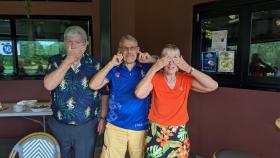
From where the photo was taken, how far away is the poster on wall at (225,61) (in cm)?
263

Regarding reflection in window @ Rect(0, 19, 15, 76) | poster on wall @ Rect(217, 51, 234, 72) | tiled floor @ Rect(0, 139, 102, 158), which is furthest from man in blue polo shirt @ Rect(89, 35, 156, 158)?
reflection in window @ Rect(0, 19, 15, 76)

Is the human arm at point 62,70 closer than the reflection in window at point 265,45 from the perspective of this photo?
Yes

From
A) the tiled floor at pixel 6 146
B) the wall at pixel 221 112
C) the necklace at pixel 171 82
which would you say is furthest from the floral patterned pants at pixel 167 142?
the tiled floor at pixel 6 146

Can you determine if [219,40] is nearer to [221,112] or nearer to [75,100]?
[221,112]

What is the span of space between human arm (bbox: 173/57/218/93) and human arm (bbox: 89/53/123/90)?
373 mm

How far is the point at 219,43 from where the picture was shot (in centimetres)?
274

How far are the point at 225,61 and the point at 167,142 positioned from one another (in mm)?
1394

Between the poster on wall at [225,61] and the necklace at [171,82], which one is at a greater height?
the poster on wall at [225,61]

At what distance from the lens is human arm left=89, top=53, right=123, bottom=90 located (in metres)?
1.71

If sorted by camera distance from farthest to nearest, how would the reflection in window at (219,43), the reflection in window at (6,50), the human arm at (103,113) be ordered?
the reflection in window at (6,50) < the reflection in window at (219,43) < the human arm at (103,113)

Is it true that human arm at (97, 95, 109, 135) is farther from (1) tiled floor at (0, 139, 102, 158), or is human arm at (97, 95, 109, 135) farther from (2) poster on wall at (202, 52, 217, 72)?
(2) poster on wall at (202, 52, 217, 72)

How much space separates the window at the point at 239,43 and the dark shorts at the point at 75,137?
152cm

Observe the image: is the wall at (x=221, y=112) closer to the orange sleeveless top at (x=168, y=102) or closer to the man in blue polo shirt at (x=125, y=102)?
the orange sleeveless top at (x=168, y=102)

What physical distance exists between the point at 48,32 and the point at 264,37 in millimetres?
3447
